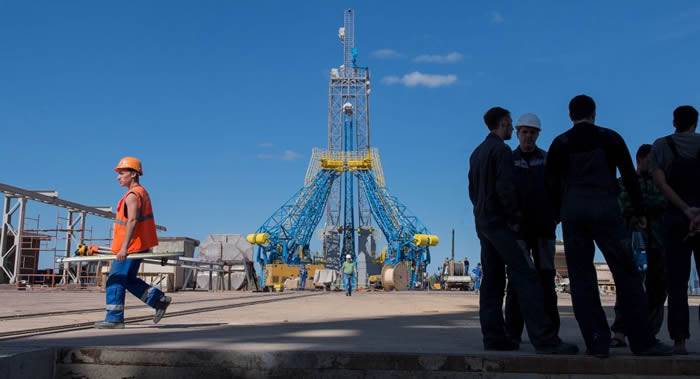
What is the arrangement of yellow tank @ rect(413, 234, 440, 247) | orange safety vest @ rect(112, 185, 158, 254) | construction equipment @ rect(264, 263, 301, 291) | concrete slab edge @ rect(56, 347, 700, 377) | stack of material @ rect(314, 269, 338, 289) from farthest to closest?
yellow tank @ rect(413, 234, 440, 247), construction equipment @ rect(264, 263, 301, 291), stack of material @ rect(314, 269, 338, 289), orange safety vest @ rect(112, 185, 158, 254), concrete slab edge @ rect(56, 347, 700, 377)

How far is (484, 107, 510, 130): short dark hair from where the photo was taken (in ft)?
16.1

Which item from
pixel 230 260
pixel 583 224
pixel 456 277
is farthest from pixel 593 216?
pixel 456 277

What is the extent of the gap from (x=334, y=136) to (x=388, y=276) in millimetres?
26842

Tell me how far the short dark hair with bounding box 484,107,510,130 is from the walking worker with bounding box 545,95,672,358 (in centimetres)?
66

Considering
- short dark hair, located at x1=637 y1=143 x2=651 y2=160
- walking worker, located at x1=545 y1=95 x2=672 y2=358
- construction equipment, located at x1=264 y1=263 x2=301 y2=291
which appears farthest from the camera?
construction equipment, located at x1=264 y1=263 x2=301 y2=291

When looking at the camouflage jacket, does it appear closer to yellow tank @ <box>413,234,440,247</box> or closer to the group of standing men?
the group of standing men

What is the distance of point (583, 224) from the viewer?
415 centimetres

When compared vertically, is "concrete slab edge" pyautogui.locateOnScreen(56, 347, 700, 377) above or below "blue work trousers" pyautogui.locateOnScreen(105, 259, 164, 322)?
below

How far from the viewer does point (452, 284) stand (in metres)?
51.4

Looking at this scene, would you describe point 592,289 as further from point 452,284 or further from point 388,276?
point 452,284

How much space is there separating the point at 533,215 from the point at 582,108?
908mm

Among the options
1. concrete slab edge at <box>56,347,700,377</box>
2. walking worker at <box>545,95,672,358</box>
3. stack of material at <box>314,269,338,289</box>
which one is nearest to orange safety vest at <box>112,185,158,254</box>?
concrete slab edge at <box>56,347,700,377</box>

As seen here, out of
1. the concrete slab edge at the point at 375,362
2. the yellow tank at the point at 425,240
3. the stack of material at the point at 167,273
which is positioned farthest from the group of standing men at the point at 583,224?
the yellow tank at the point at 425,240

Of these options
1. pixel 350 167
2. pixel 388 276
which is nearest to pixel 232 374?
pixel 388 276
